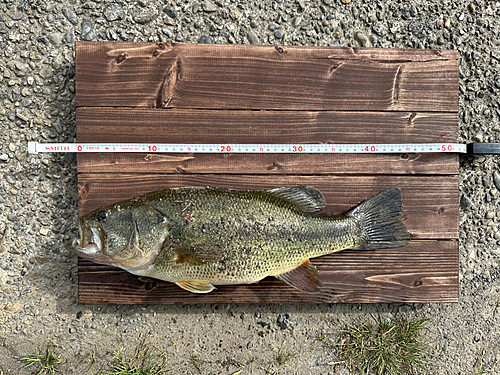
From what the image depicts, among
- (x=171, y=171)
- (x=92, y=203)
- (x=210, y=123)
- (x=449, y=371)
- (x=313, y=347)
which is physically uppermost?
(x=210, y=123)

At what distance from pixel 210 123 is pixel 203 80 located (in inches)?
15.0

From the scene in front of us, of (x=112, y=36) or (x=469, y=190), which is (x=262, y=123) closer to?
(x=112, y=36)


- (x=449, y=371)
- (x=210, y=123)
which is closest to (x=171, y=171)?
(x=210, y=123)

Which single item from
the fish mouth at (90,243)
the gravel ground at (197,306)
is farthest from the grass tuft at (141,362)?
the fish mouth at (90,243)

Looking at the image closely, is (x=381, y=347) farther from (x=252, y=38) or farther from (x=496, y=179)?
(x=252, y=38)

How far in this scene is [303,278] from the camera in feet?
9.71

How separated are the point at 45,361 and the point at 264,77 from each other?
129 inches

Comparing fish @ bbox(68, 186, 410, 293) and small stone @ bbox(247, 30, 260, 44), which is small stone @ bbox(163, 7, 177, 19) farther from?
fish @ bbox(68, 186, 410, 293)

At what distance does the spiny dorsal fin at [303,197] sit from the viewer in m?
2.95

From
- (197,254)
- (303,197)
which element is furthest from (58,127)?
(303,197)

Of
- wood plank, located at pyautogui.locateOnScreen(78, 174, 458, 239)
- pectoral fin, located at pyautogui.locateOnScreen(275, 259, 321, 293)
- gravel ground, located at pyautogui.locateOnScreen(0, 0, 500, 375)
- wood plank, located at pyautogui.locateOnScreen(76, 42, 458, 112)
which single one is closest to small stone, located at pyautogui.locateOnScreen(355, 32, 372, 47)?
gravel ground, located at pyautogui.locateOnScreen(0, 0, 500, 375)

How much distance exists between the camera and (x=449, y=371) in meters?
3.50

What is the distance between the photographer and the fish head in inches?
103

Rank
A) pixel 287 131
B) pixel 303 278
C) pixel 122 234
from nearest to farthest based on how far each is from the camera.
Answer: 1. pixel 122 234
2. pixel 303 278
3. pixel 287 131
